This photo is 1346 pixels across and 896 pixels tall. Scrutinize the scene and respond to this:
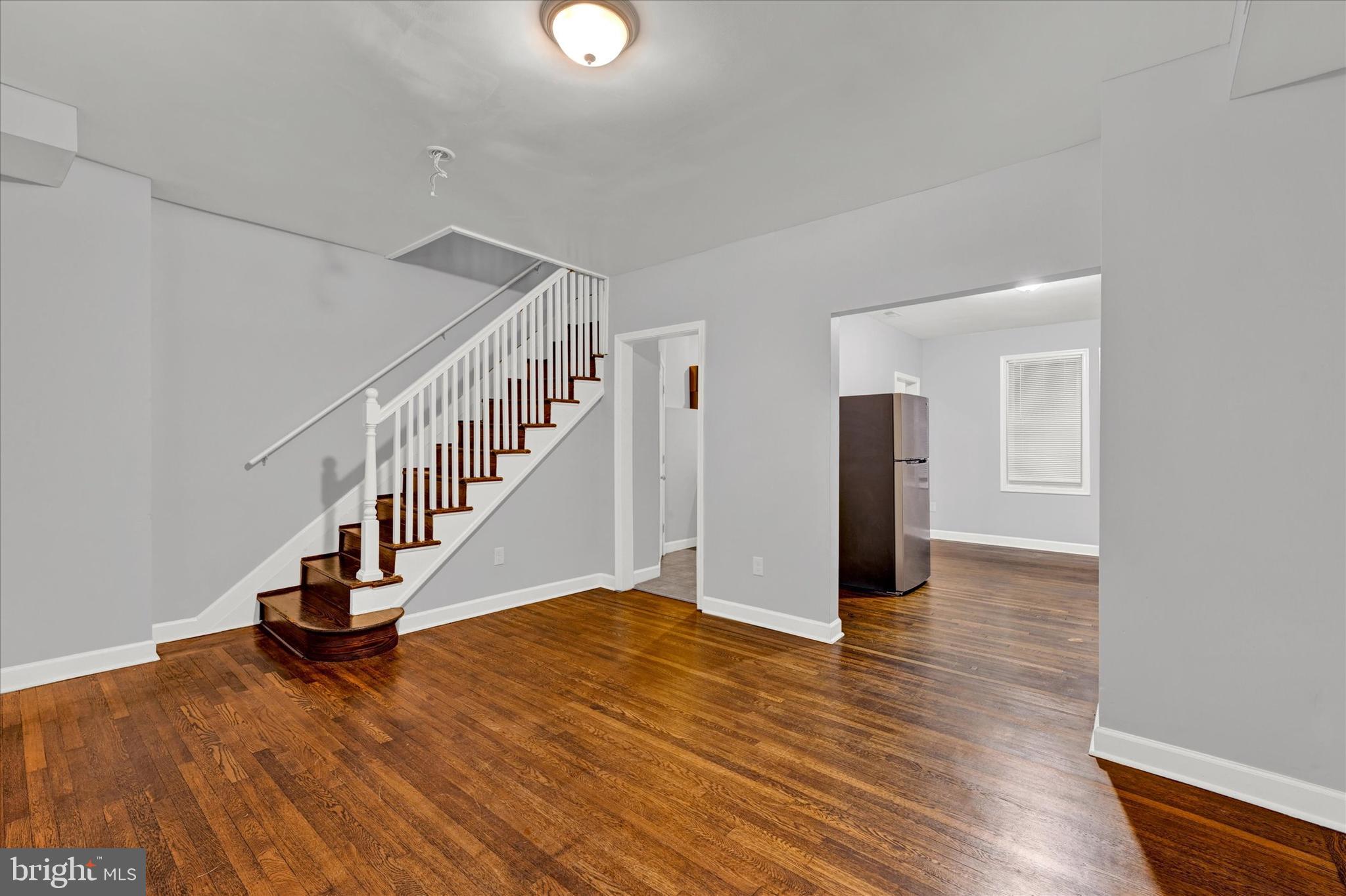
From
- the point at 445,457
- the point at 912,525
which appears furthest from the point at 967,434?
the point at 445,457

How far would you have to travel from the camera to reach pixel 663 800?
2031 millimetres

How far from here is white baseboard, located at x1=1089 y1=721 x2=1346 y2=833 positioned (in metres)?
1.93

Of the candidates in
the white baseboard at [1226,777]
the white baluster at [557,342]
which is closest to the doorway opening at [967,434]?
the white baluster at [557,342]

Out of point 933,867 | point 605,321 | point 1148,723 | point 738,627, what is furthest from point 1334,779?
point 605,321

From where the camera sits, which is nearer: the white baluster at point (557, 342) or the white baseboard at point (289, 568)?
the white baseboard at point (289, 568)

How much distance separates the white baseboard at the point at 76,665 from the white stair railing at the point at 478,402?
3.74 feet

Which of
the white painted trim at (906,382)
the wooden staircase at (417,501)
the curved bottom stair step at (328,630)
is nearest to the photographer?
the curved bottom stair step at (328,630)

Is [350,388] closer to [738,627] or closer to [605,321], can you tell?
[605,321]

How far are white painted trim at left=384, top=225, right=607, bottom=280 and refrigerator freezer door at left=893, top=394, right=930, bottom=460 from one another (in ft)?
9.45

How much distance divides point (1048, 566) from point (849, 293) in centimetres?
423

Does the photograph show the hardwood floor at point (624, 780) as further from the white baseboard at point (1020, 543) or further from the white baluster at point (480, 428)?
the white baseboard at point (1020, 543)

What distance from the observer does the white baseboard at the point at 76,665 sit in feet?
9.58

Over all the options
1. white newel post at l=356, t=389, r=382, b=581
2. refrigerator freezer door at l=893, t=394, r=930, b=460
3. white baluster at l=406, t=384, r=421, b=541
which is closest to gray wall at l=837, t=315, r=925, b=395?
refrigerator freezer door at l=893, t=394, r=930, b=460

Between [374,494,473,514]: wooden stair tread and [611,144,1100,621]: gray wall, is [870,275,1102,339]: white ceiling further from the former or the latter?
[374,494,473,514]: wooden stair tread
